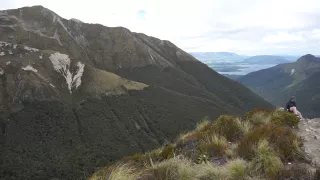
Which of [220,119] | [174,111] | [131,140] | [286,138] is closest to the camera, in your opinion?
[286,138]

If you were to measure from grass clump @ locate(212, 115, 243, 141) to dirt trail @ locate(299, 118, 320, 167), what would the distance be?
244cm

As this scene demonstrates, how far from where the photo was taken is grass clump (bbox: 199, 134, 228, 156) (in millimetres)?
10938

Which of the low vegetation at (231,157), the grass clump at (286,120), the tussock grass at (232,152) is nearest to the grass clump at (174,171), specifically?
the low vegetation at (231,157)

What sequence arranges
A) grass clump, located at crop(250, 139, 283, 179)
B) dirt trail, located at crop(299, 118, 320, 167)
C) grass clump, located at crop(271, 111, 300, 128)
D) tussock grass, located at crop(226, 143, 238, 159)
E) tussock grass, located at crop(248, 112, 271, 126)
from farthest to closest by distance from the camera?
tussock grass, located at crop(248, 112, 271, 126)
grass clump, located at crop(271, 111, 300, 128)
tussock grass, located at crop(226, 143, 238, 159)
dirt trail, located at crop(299, 118, 320, 167)
grass clump, located at crop(250, 139, 283, 179)

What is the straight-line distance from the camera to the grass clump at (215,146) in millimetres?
10938

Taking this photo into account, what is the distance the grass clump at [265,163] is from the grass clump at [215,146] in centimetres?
157

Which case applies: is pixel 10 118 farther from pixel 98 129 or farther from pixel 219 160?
pixel 219 160

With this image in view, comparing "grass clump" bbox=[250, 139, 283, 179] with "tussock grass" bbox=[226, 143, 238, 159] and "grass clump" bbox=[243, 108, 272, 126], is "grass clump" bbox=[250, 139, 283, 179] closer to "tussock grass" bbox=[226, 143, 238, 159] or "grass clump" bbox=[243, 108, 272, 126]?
"tussock grass" bbox=[226, 143, 238, 159]

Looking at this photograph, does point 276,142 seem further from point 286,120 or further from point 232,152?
point 286,120

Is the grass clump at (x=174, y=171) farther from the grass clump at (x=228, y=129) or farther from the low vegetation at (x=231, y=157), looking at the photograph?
the grass clump at (x=228, y=129)

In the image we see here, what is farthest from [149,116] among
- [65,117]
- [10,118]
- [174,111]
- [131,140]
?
[10,118]

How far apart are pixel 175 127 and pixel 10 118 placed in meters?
91.5

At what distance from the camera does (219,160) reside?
10.5m

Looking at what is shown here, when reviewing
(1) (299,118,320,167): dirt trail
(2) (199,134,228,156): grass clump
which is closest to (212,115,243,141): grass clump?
(2) (199,134,228,156): grass clump
